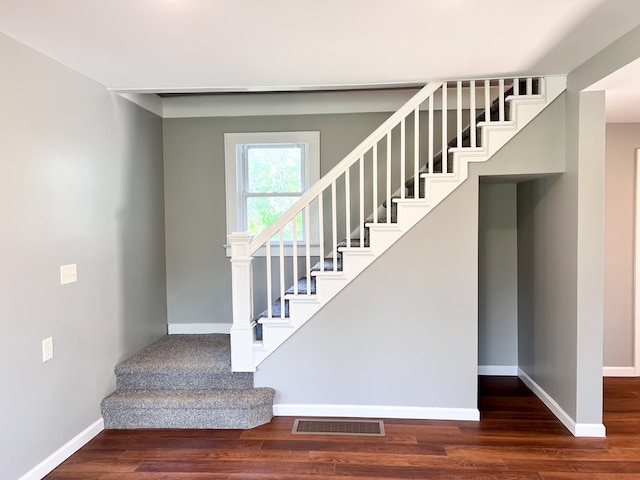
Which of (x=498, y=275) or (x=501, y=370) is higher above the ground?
(x=498, y=275)

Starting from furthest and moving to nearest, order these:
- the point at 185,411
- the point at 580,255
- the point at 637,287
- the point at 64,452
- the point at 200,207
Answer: the point at 200,207 < the point at 637,287 < the point at 185,411 < the point at 580,255 < the point at 64,452

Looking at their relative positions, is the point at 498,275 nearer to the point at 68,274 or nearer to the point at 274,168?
the point at 274,168

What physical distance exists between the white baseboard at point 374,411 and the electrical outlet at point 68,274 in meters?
1.70

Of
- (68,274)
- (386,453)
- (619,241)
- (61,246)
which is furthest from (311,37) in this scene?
(619,241)

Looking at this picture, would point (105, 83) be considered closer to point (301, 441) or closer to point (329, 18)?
point (329, 18)

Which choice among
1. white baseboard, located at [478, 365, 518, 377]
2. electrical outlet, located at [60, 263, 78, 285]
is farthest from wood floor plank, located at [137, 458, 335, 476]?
white baseboard, located at [478, 365, 518, 377]

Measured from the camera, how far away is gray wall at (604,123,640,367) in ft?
11.6

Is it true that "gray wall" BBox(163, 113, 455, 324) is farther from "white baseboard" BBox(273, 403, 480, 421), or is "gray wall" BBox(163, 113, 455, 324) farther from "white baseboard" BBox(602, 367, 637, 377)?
"white baseboard" BBox(602, 367, 637, 377)

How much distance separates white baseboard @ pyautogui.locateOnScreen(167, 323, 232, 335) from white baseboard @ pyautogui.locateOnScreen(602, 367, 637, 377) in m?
3.63

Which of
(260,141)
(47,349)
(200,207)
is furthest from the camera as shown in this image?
(200,207)

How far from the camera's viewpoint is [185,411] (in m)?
2.87

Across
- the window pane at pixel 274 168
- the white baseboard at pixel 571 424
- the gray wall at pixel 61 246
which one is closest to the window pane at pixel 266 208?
the window pane at pixel 274 168

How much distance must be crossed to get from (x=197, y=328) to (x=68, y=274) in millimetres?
1703

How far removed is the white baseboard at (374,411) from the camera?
116 inches
